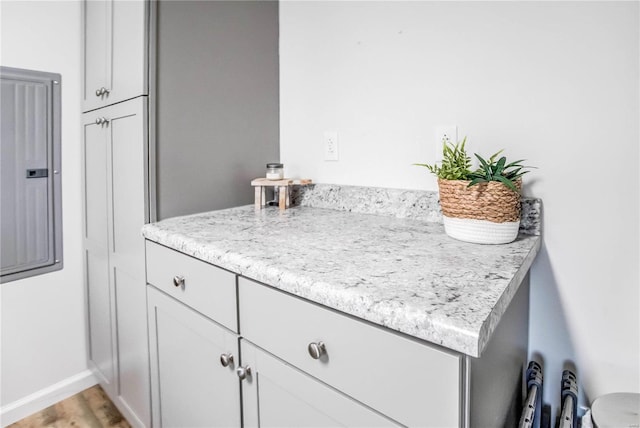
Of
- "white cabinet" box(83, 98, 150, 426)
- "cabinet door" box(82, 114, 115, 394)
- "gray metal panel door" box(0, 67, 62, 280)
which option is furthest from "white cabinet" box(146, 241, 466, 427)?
"gray metal panel door" box(0, 67, 62, 280)

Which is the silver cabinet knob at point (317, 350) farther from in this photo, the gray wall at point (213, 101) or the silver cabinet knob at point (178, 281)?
the gray wall at point (213, 101)

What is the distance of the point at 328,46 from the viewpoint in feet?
4.69

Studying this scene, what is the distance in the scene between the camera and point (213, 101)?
4.46ft

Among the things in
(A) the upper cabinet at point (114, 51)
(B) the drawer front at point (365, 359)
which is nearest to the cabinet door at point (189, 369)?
(B) the drawer front at point (365, 359)

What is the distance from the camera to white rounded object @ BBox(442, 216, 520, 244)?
0.89m

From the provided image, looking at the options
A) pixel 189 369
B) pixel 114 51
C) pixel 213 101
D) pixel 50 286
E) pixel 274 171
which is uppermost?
pixel 114 51

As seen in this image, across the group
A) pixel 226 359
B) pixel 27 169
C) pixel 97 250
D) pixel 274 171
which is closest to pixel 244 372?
pixel 226 359

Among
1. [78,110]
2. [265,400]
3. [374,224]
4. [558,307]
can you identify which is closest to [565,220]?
[558,307]

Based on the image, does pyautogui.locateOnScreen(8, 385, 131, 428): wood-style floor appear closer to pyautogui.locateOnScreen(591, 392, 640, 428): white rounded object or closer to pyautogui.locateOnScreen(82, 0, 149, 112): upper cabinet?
pyautogui.locateOnScreen(82, 0, 149, 112): upper cabinet

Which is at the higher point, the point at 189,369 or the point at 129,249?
the point at 129,249

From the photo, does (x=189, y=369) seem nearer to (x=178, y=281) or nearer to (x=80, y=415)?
(x=178, y=281)

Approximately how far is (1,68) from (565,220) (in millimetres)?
1916

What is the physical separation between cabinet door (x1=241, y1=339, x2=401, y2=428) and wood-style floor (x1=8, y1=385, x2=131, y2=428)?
1.00m

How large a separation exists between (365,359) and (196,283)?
53cm
